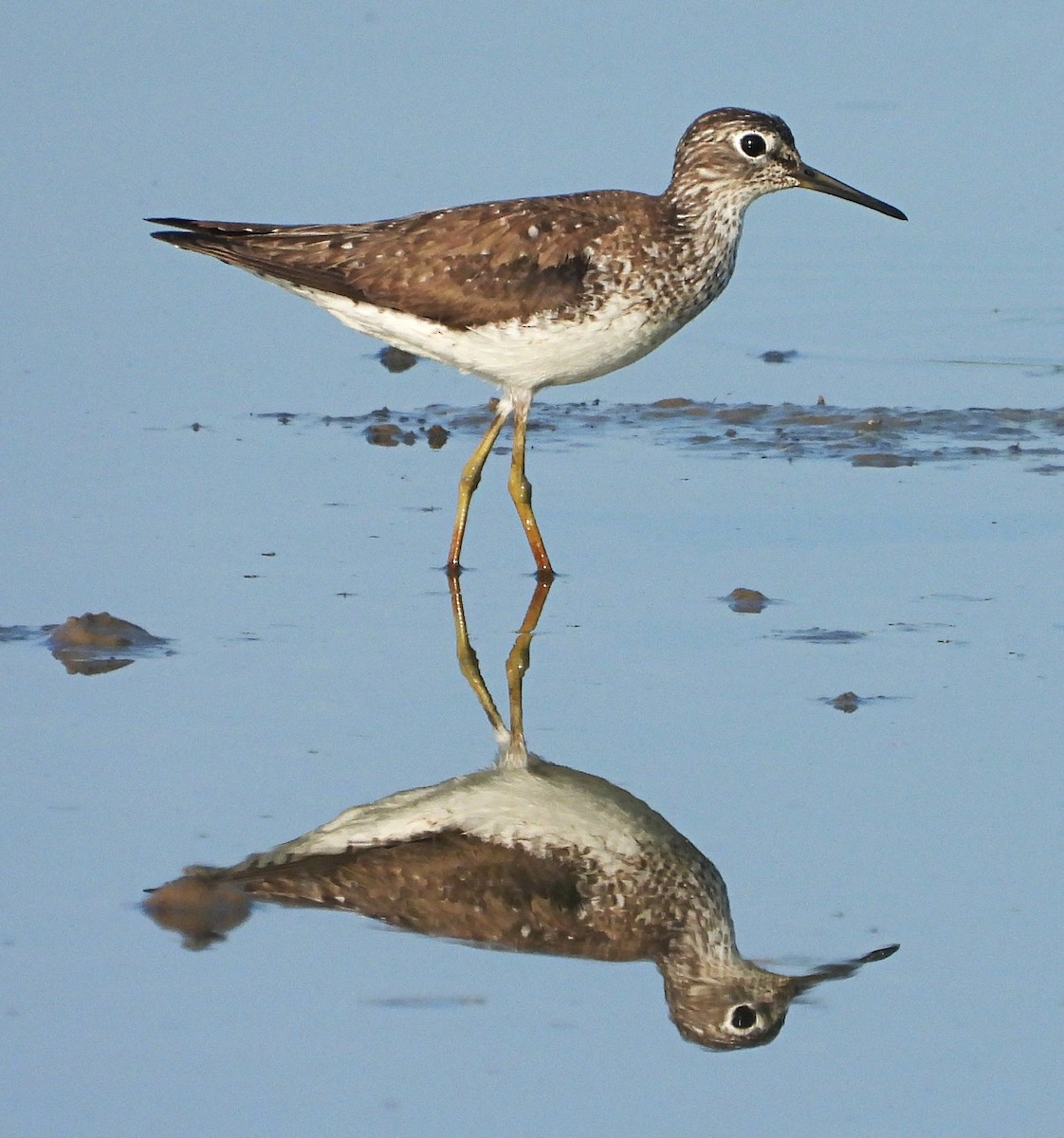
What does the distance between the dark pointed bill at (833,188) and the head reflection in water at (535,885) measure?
4.05 meters

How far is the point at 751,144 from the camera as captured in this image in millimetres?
10375

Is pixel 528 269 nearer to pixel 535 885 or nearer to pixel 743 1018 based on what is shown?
pixel 535 885

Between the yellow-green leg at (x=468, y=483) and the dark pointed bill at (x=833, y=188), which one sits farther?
the dark pointed bill at (x=833, y=188)

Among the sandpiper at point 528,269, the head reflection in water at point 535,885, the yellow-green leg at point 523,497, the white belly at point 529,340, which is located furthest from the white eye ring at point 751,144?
the head reflection in water at point 535,885

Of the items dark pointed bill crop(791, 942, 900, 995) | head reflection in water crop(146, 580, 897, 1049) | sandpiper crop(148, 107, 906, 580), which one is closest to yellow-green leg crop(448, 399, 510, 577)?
sandpiper crop(148, 107, 906, 580)

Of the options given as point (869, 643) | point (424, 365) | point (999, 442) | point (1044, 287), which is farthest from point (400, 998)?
point (1044, 287)

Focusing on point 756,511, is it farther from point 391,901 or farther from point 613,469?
point 391,901

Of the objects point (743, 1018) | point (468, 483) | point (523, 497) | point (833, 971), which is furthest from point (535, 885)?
point (468, 483)

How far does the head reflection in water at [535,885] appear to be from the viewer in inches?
245

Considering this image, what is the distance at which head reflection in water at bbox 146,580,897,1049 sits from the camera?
6227 mm

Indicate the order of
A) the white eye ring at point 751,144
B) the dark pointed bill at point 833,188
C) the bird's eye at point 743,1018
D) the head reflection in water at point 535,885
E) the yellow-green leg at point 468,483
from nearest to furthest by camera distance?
the bird's eye at point 743,1018
the head reflection in water at point 535,885
the yellow-green leg at point 468,483
the white eye ring at point 751,144
the dark pointed bill at point 833,188

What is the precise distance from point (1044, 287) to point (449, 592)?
5.05 metres

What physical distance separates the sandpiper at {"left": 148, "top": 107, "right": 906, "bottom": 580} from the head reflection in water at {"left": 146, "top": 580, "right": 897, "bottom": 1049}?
2506 millimetres

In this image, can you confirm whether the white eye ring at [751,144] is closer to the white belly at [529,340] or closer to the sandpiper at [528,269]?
the sandpiper at [528,269]
